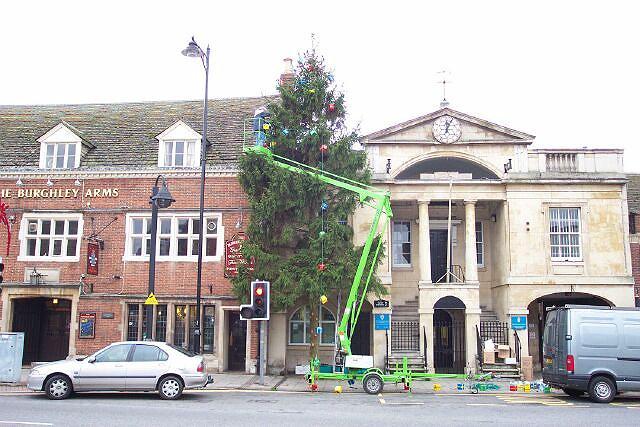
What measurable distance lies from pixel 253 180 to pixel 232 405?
8378 millimetres

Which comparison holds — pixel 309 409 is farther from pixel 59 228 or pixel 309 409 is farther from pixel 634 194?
pixel 634 194

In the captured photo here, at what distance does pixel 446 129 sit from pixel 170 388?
44.4 ft

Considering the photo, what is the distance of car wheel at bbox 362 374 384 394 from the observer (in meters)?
16.8

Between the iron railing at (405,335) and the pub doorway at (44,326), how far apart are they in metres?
12.0

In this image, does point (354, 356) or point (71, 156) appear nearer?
point (354, 356)

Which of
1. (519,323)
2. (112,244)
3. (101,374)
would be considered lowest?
(101,374)

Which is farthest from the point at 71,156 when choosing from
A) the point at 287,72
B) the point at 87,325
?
the point at 287,72

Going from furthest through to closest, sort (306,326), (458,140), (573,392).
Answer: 1. (306,326)
2. (458,140)
3. (573,392)

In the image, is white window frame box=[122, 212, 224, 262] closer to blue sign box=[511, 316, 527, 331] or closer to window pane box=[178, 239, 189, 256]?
window pane box=[178, 239, 189, 256]

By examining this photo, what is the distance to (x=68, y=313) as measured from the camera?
934 inches

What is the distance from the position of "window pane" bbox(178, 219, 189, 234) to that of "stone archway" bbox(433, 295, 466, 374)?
947cm

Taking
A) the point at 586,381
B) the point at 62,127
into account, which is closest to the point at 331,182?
the point at 586,381

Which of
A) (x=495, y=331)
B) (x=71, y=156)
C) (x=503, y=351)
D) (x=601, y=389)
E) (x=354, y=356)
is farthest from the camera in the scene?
(x=71, y=156)

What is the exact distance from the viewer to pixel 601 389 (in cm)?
1585
